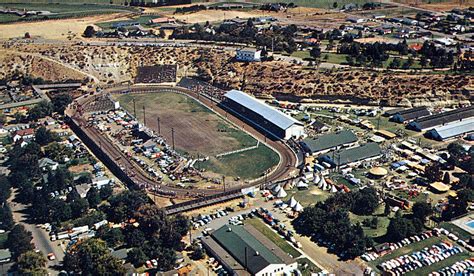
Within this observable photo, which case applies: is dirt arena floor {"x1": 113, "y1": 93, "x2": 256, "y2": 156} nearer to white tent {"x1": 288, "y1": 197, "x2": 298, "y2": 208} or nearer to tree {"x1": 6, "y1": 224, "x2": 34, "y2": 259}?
white tent {"x1": 288, "y1": 197, "x2": 298, "y2": 208}

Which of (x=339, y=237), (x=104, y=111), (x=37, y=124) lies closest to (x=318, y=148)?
(x=339, y=237)

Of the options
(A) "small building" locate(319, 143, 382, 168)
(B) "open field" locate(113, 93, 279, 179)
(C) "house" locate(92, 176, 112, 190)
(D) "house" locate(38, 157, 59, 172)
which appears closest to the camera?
(C) "house" locate(92, 176, 112, 190)

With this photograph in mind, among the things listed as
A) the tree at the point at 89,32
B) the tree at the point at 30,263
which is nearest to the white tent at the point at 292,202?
the tree at the point at 30,263

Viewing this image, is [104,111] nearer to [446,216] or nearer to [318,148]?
[318,148]

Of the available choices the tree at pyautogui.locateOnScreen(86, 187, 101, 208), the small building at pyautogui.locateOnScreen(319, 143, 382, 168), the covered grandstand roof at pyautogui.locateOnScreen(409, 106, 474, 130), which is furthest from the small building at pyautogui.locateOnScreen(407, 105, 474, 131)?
the tree at pyautogui.locateOnScreen(86, 187, 101, 208)

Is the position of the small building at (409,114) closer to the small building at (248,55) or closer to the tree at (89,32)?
the small building at (248,55)

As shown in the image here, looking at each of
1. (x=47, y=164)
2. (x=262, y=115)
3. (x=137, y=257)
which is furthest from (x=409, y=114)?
(x=47, y=164)
